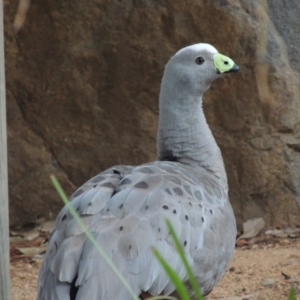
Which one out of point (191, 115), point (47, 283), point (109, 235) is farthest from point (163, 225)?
point (191, 115)

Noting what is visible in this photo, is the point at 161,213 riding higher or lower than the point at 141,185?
lower

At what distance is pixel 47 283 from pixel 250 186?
2.97m

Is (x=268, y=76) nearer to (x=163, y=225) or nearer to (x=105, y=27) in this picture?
(x=105, y=27)

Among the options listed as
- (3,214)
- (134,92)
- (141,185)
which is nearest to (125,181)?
(141,185)

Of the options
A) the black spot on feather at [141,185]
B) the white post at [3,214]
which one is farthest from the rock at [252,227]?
the white post at [3,214]

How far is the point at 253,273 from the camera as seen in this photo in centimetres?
550

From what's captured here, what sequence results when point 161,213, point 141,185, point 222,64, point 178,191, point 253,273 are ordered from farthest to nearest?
point 253,273 < point 222,64 < point 178,191 < point 141,185 < point 161,213

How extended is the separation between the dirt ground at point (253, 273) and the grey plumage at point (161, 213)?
87 cm

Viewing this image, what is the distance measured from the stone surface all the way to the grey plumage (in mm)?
1425

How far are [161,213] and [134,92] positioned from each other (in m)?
A: 2.58

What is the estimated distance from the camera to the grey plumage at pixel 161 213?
140 inches

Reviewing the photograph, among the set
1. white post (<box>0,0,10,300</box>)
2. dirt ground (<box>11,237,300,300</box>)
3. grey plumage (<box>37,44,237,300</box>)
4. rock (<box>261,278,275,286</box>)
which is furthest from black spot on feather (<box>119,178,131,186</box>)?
rock (<box>261,278,275,286</box>)

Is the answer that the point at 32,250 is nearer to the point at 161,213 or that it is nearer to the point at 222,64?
the point at 222,64

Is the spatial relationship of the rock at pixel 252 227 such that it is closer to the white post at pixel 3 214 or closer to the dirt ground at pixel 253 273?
the dirt ground at pixel 253 273
